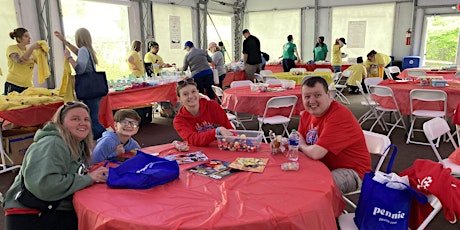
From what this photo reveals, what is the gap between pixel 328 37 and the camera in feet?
40.9

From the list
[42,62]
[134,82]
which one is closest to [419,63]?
[134,82]

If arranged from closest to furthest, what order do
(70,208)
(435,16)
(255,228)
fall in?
(255,228) < (70,208) < (435,16)

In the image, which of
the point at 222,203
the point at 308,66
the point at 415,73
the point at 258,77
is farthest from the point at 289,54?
the point at 222,203

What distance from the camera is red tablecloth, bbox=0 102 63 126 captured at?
3828mm

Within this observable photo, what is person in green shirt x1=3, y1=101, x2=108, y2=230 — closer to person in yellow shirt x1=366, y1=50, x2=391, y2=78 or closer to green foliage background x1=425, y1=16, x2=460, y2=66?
person in yellow shirt x1=366, y1=50, x2=391, y2=78

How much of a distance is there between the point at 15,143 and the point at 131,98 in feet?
5.99

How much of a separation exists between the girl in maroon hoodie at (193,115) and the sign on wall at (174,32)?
7.45m

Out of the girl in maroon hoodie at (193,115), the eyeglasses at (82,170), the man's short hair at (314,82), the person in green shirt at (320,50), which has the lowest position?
the eyeglasses at (82,170)

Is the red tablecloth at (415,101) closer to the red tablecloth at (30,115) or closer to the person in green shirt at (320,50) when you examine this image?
the red tablecloth at (30,115)

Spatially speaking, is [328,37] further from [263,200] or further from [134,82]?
[263,200]

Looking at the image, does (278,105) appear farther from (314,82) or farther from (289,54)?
(289,54)

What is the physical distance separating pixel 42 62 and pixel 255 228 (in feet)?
14.2

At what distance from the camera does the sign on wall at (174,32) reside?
9.70 meters

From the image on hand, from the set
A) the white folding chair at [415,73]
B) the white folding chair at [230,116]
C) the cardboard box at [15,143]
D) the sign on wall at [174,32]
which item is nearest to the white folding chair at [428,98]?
the white folding chair at [230,116]
